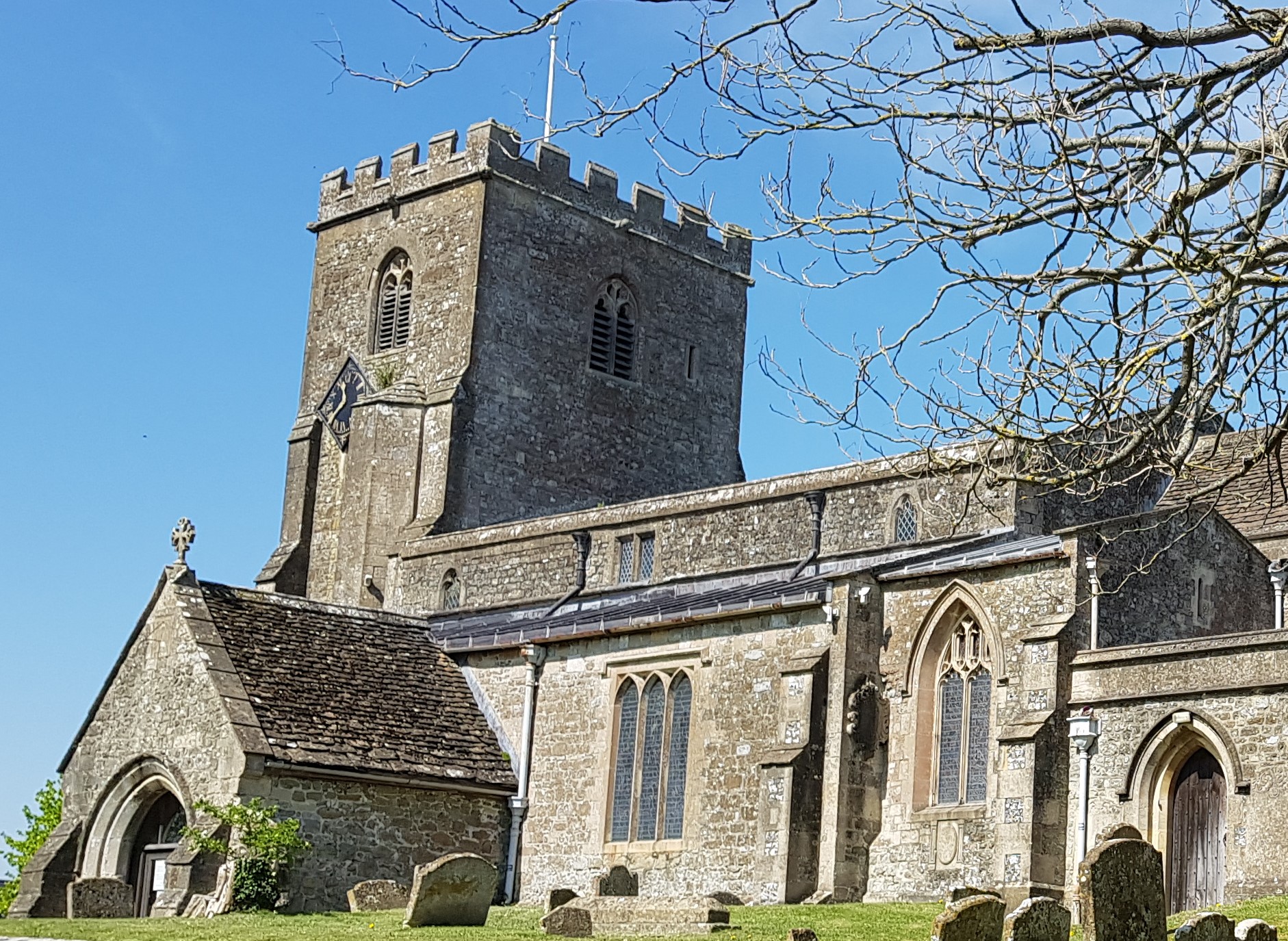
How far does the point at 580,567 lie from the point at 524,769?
7576mm

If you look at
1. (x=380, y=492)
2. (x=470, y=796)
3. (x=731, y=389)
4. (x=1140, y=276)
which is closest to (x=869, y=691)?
(x=470, y=796)

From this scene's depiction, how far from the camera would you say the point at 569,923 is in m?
18.9

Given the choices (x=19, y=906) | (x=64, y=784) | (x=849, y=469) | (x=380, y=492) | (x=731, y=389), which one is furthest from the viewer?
(x=731, y=389)

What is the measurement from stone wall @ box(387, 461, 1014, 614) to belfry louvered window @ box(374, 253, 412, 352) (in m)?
6.26

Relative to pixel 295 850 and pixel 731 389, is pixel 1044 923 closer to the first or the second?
pixel 295 850

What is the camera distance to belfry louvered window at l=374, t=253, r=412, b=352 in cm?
4612

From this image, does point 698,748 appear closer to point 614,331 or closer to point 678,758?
point 678,758

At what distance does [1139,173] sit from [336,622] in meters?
22.5

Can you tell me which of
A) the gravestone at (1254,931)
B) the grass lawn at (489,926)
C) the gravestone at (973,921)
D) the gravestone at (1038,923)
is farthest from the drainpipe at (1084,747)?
the gravestone at (1038,923)

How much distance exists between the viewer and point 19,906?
28.4 m

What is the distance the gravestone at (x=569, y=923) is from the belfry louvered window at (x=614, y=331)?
27.9 m

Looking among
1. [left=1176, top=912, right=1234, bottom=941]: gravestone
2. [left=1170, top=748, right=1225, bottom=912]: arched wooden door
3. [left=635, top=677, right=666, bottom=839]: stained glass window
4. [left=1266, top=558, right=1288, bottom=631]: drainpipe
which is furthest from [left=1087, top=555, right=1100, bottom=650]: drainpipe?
[left=1176, top=912, right=1234, bottom=941]: gravestone

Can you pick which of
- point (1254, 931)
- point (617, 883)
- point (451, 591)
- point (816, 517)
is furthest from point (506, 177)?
point (1254, 931)

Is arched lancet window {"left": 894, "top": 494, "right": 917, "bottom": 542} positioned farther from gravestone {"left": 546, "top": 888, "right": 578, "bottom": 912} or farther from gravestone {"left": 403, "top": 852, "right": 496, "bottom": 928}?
gravestone {"left": 403, "top": 852, "right": 496, "bottom": 928}
